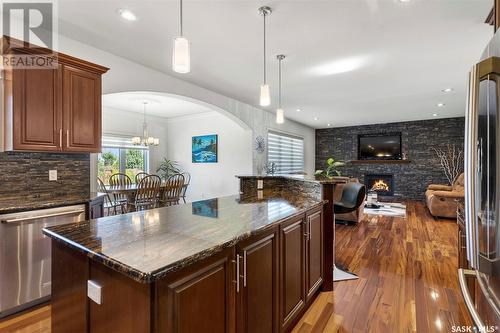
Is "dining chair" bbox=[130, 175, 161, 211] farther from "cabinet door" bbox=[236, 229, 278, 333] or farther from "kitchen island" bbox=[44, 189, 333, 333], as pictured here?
"cabinet door" bbox=[236, 229, 278, 333]

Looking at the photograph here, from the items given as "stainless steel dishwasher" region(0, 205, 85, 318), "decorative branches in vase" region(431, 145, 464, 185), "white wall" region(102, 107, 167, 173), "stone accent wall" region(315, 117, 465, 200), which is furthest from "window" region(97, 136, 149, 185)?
"decorative branches in vase" region(431, 145, 464, 185)

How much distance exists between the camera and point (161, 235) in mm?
1233

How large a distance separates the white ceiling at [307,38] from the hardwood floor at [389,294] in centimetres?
256

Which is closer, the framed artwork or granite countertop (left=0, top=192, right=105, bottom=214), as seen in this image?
granite countertop (left=0, top=192, right=105, bottom=214)

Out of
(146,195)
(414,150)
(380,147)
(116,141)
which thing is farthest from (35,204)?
(414,150)

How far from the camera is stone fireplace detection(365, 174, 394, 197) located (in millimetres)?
8406

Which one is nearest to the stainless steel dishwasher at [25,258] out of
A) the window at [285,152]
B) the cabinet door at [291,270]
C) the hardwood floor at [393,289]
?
the cabinet door at [291,270]

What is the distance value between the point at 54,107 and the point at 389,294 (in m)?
3.64

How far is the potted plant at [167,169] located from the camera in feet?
23.7

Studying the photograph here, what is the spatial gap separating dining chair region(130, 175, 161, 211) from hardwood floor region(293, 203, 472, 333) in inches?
126

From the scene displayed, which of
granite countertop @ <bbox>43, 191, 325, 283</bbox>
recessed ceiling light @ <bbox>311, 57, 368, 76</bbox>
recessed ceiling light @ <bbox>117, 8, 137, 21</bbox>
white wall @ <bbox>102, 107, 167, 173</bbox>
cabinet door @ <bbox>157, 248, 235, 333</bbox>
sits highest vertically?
recessed ceiling light @ <bbox>311, 57, 368, 76</bbox>

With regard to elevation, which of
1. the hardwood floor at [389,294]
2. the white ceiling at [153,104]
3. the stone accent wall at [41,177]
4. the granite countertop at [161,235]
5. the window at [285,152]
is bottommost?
the hardwood floor at [389,294]

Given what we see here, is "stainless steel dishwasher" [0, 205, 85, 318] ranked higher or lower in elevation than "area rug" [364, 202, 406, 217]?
higher

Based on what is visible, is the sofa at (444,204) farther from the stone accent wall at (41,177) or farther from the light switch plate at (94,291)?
the stone accent wall at (41,177)
